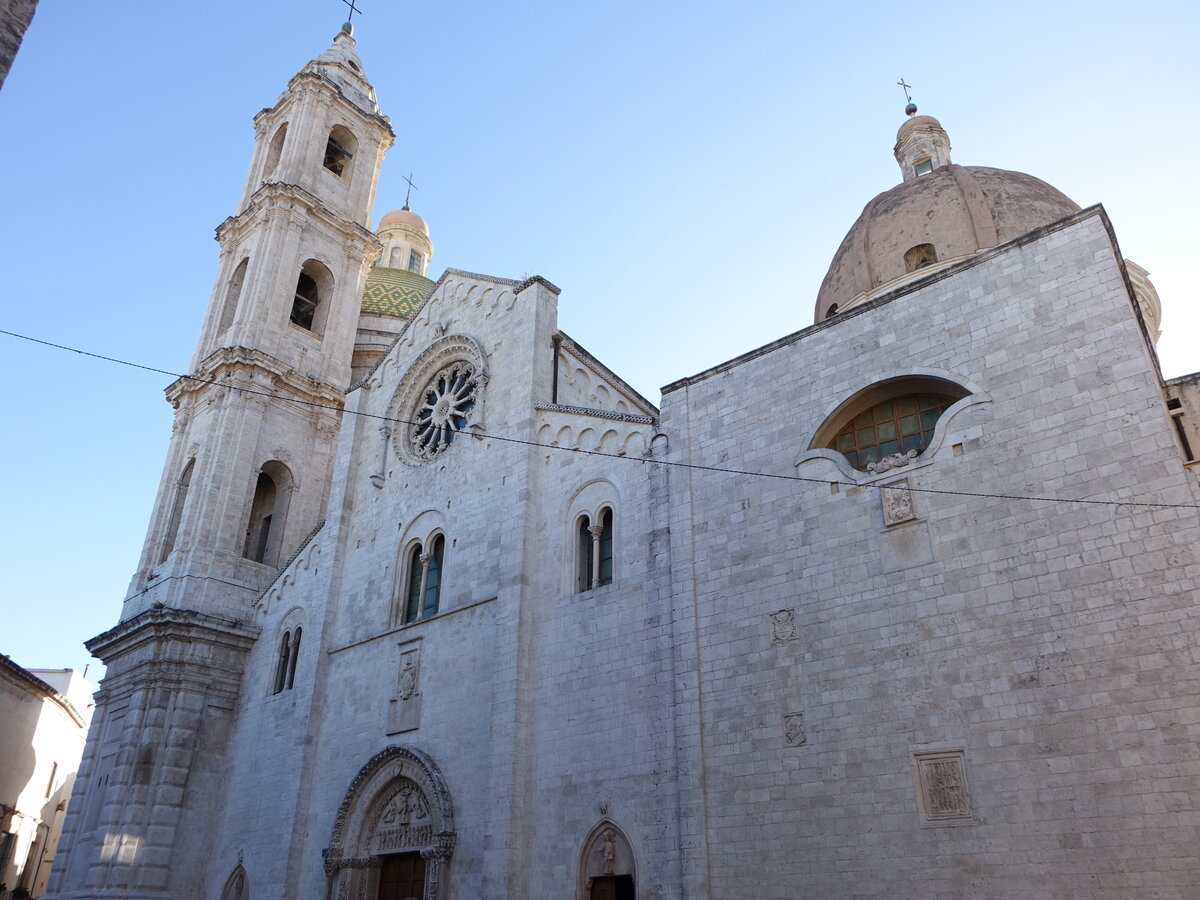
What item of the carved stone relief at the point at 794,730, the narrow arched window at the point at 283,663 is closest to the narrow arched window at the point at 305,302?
the narrow arched window at the point at 283,663

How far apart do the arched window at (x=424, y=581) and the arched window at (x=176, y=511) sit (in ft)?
26.0

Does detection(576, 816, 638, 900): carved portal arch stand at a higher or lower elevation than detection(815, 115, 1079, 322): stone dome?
lower

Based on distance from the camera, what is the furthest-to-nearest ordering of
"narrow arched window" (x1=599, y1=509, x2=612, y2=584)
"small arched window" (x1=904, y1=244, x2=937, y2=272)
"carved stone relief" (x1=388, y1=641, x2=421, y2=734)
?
"small arched window" (x1=904, y1=244, x2=937, y2=272)
"carved stone relief" (x1=388, y1=641, x2=421, y2=734)
"narrow arched window" (x1=599, y1=509, x2=612, y2=584)

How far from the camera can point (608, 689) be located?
1372 centimetres

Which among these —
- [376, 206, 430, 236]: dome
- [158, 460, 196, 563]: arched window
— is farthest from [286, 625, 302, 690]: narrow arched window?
[376, 206, 430, 236]: dome

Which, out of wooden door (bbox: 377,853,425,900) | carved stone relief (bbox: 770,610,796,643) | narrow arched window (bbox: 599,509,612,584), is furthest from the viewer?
wooden door (bbox: 377,853,425,900)

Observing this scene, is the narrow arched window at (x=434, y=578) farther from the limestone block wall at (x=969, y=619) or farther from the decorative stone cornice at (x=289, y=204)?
the decorative stone cornice at (x=289, y=204)

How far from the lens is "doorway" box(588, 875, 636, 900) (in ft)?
41.3

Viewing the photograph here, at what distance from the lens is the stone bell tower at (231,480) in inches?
745

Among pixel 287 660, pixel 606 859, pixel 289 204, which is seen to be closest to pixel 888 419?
pixel 606 859

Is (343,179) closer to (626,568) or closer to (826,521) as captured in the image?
(626,568)

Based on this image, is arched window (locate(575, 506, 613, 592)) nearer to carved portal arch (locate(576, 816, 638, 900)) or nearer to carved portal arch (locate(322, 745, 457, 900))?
carved portal arch (locate(576, 816, 638, 900))

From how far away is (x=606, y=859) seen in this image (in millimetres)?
12680

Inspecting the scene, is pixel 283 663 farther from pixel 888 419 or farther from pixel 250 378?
pixel 888 419
